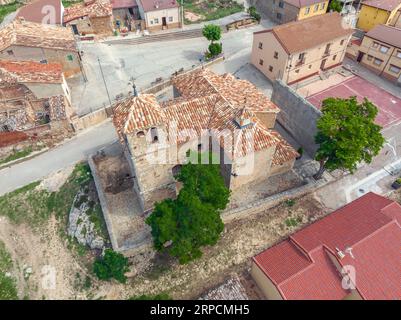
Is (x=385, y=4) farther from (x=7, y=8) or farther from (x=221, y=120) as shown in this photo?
(x=7, y=8)

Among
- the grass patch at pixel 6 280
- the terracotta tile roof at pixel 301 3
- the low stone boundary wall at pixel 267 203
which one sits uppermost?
the terracotta tile roof at pixel 301 3

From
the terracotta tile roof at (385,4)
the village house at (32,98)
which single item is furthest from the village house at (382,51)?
the village house at (32,98)

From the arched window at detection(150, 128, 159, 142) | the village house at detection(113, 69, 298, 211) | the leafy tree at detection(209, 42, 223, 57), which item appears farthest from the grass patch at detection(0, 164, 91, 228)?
the leafy tree at detection(209, 42, 223, 57)

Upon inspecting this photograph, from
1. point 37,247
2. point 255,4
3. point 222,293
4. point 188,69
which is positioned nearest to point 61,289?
point 37,247

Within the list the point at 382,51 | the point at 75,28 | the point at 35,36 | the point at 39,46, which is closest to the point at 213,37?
the point at 75,28

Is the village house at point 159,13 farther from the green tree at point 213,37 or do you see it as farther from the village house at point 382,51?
the village house at point 382,51

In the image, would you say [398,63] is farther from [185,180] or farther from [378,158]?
[185,180]
